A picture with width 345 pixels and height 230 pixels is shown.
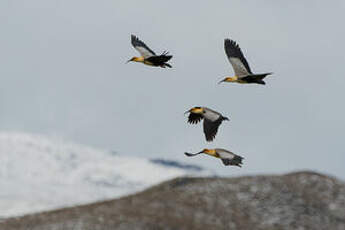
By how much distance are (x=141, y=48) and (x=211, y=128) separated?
5444 millimetres

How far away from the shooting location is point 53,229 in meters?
42.1

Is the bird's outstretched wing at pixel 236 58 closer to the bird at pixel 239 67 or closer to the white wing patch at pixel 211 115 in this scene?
the bird at pixel 239 67

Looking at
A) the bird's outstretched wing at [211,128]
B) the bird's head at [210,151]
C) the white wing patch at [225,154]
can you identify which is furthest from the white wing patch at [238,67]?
the bird's head at [210,151]

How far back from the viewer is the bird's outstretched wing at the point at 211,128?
21742 mm

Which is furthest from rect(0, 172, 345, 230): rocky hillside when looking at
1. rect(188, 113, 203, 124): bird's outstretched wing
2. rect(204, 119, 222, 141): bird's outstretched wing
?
rect(204, 119, 222, 141): bird's outstretched wing

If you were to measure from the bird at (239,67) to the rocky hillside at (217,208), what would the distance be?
60.2 ft

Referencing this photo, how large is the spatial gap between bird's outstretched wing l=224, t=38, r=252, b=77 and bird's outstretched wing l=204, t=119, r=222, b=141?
1.77m

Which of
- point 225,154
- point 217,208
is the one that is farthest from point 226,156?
point 217,208

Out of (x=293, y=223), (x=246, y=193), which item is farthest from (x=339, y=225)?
(x=246, y=193)

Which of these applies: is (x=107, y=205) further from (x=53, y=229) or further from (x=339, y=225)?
(x=339, y=225)

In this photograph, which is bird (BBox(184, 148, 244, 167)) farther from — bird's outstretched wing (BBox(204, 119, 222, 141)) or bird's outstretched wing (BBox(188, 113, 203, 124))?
bird's outstretched wing (BBox(188, 113, 203, 124))

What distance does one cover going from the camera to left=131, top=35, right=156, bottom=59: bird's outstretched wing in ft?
83.9

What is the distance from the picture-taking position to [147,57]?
A: 24.5 m

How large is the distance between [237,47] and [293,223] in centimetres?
2099
